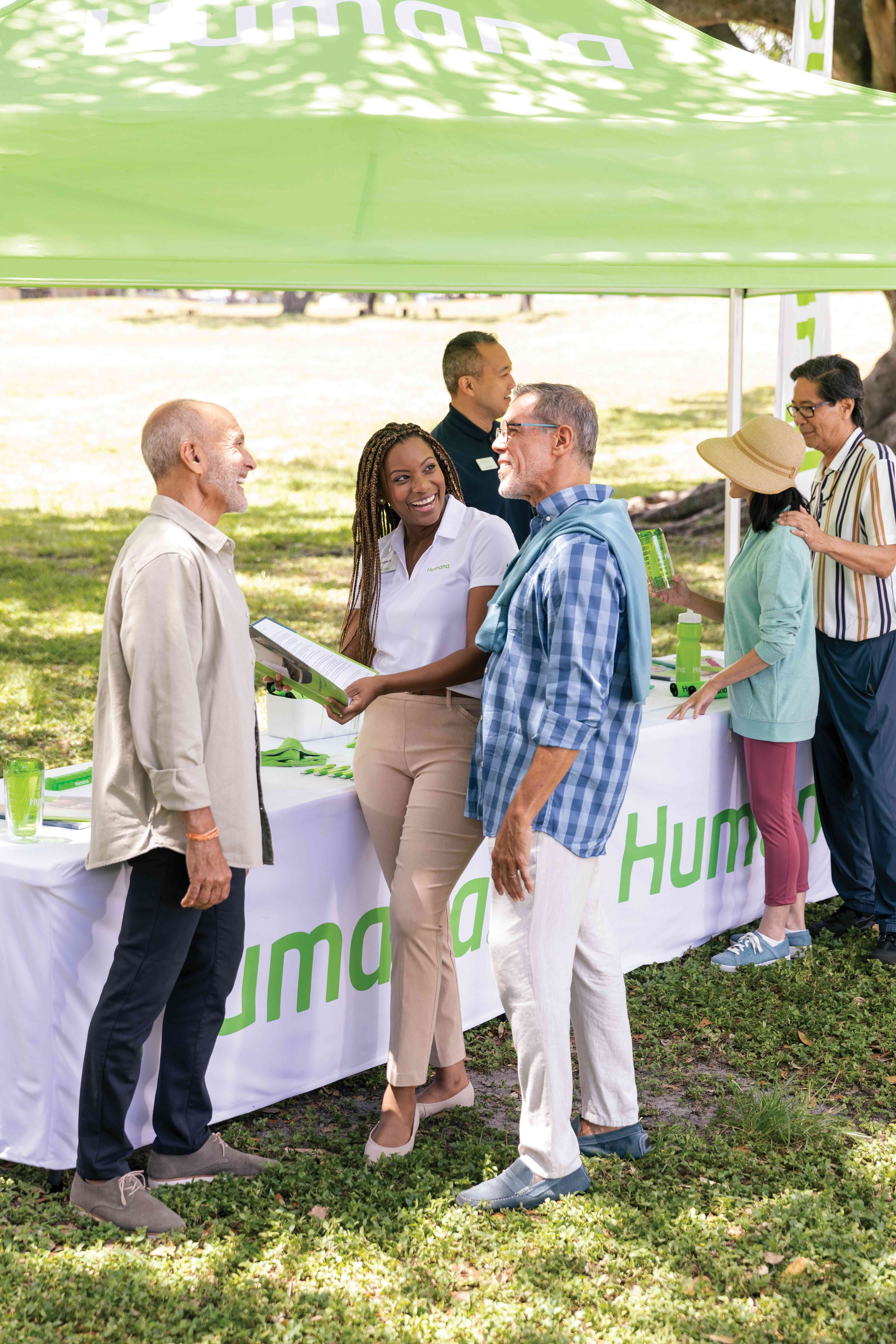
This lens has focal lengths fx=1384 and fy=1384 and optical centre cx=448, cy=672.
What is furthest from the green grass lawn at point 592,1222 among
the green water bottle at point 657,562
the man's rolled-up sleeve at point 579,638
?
the green water bottle at point 657,562

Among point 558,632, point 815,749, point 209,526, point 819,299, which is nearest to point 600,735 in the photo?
point 558,632

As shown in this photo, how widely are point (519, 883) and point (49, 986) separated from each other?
1.05 meters

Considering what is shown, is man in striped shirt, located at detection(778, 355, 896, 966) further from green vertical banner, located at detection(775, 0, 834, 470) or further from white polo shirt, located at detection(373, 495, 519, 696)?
white polo shirt, located at detection(373, 495, 519, 696)

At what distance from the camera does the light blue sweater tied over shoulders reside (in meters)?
2.82

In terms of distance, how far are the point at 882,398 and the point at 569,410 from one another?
7504mm

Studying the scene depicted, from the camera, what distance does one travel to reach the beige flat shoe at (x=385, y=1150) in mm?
3248

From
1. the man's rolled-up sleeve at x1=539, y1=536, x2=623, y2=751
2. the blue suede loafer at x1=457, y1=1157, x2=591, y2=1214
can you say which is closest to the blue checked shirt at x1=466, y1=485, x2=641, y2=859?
the man's rolled-up sleeve at x1=539, y1=536, x2=623, y2=751

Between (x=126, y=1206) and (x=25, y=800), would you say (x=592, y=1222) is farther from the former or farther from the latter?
(x=25, y=800)

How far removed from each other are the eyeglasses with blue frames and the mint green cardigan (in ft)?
4.98

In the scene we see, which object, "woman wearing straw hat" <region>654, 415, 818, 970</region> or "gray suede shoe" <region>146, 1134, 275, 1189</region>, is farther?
"woman wearing straw hat" <region>654, 415, 818, 970</region>

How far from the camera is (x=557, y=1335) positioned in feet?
8.66

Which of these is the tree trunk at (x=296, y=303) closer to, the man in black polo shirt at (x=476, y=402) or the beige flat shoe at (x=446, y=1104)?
the man in black polo shirt at (x=476, y=402)

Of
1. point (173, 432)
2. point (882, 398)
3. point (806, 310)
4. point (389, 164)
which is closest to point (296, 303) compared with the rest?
point (882, 398)

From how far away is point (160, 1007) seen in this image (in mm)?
2912
